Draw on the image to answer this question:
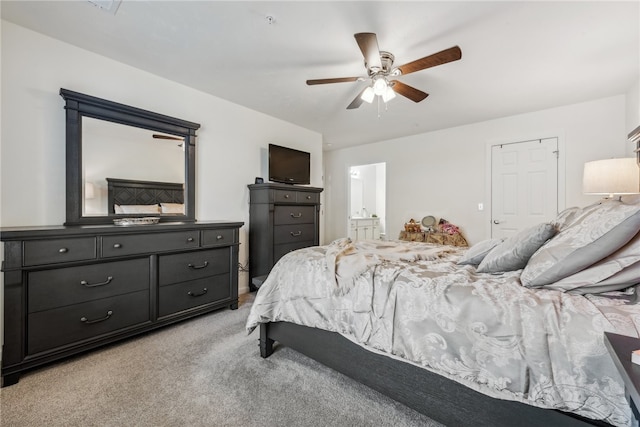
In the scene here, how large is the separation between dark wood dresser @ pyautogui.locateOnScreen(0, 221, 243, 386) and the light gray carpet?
193 millimetres

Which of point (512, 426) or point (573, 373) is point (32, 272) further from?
point (573, 373)

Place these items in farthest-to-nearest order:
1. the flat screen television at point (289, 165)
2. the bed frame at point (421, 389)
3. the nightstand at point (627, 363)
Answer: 1. the flat screen television at point (289, 165)
2. the bed frame at point (421, 389)
3. the nightstand at point (627, 363)

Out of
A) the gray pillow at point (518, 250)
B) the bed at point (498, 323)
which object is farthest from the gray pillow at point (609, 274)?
the gray pillow at point (518, 250)

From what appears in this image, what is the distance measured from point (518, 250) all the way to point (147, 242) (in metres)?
2.66

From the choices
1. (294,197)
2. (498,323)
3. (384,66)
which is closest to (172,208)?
(294,197)

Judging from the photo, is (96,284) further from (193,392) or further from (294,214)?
(294,214)

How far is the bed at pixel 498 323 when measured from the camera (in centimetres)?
96

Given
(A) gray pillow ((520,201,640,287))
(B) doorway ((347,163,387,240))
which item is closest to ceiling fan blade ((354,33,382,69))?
(A) gray pillow ((520,201,640,287))

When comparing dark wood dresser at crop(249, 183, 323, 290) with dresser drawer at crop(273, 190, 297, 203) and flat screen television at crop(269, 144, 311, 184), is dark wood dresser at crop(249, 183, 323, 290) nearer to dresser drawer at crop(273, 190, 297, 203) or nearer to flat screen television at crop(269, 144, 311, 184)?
dresser drawer at crop(273, 190, 297, 203)

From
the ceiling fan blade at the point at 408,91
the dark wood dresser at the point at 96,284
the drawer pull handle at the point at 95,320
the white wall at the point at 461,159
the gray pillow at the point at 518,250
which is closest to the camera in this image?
the gray pillow at the point at 518,250

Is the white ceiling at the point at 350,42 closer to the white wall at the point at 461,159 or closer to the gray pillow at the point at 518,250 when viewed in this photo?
the white wall at the point at 461,159

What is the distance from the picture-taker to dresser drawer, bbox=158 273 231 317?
7.95 ft

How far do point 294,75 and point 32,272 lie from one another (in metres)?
2.64

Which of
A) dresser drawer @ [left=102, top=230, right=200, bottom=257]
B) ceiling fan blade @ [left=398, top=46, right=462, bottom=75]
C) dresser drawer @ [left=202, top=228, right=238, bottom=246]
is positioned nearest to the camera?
ceiling fan blade @ [left=398, top=46, right=462, bottom=75]
